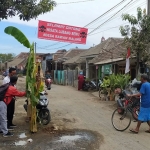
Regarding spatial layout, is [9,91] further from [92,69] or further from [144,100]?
[92,69]

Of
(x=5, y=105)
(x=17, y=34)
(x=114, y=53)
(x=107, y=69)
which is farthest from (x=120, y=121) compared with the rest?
(x=114, y=53)

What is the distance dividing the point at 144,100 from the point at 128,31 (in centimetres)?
655

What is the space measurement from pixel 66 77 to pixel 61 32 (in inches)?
467

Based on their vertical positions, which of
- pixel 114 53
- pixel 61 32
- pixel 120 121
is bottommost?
pixel 120 121

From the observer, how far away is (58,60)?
38.8 meters

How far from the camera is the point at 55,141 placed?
6.45 metres

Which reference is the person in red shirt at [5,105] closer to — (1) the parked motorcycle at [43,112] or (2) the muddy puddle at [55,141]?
(2) the muddy puddle at [55,141]

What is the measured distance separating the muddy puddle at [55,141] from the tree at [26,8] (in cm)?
363

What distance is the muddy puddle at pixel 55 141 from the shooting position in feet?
19.7

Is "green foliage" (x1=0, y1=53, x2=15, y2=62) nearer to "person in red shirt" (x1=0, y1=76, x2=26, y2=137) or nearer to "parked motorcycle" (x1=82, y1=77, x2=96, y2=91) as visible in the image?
"parked motorcycle" (x1=82, y1=77, x2=96, y2=91)

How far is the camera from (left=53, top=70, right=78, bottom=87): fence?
88.2 ft

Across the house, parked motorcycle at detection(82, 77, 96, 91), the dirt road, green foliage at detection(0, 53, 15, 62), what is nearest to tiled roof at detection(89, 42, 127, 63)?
the house

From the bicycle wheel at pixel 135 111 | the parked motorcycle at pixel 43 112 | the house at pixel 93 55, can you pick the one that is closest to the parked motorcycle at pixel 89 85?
the house at pixel 93 55

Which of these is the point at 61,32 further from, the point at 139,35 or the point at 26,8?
the point at 26,8
